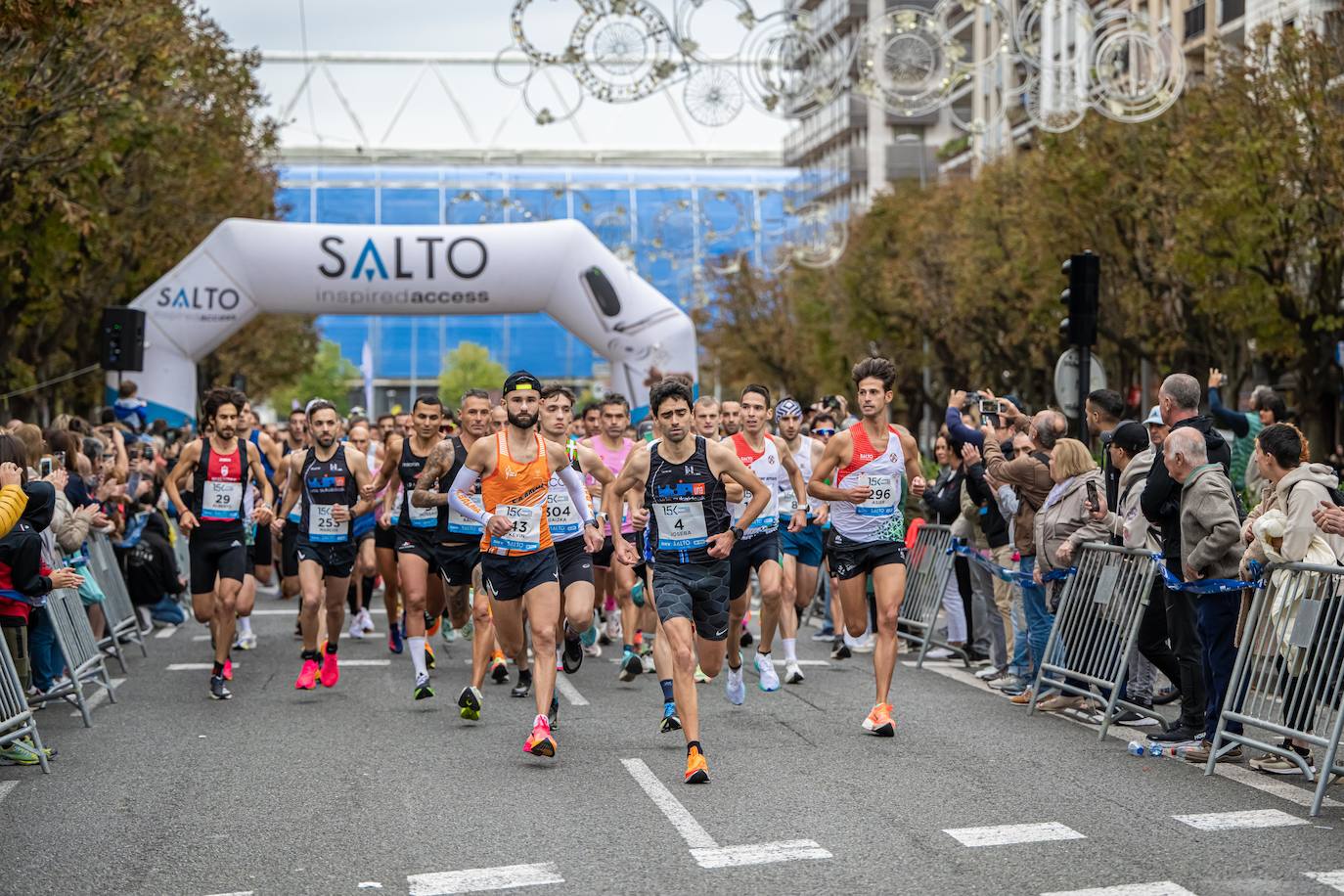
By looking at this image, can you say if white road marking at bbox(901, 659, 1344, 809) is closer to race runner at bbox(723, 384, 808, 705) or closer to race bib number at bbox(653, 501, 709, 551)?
race runner at bbox(723, 384, 808, 705)

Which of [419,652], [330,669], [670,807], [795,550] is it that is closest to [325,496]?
[330,669]

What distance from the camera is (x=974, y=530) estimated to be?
496 inches

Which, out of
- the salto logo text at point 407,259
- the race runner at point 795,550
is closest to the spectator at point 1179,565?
the race runner at point 795,550

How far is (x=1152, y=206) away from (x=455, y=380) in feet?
206

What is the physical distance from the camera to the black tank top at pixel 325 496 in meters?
11.4

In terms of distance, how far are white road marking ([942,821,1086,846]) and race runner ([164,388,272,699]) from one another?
19.8ft

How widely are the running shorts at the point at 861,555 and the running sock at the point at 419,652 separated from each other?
8.87 feet

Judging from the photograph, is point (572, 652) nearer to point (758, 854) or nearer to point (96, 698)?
point (96, 698)

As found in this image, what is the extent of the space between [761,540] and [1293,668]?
12.4 feet

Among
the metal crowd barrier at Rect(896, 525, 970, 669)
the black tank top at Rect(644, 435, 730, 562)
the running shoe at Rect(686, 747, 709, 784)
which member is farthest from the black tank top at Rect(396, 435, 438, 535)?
the metal crowd barrier at Rect(896, 525, 970, 669)

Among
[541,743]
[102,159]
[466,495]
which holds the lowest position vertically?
[541,743]

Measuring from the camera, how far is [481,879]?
6.34 metres

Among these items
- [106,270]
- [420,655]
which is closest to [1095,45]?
[420,655]

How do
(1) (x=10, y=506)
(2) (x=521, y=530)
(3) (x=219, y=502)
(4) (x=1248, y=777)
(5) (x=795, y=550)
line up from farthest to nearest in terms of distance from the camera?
(5) (x=795, y=550), (3) (x=219, y=502), (2) (x=521, y=530), (1) (x=10, y=506), (4) (x=1248, y=777)
